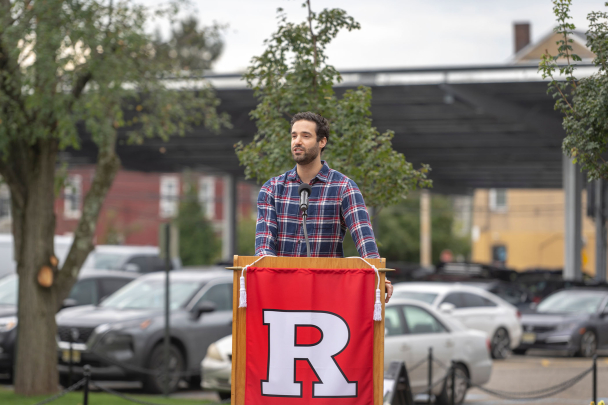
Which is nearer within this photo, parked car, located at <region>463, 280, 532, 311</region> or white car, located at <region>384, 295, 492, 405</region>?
white car, located at <region>384, 295, 492, 405</region>

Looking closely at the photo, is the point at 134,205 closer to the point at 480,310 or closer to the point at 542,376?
the point at 480,310

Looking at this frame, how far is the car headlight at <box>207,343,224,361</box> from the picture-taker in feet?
39.0

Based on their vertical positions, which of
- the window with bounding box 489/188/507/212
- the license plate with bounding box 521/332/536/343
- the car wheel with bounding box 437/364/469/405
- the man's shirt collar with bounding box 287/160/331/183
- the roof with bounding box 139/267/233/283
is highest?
the window with bounding box 489/188/507/212

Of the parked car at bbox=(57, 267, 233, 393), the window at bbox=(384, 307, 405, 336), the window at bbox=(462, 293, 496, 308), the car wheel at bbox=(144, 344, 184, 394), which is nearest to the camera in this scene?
the window at bbox=(384, 307, 405, 336)

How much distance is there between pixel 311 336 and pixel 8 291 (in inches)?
497

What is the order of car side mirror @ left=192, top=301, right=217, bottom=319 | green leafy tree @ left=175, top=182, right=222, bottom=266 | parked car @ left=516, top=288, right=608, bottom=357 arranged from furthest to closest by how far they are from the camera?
green leafy tree @ left=175, top=182, right=222, bottom=266
parked car @ left=516, top=288, right=608, bottom=357
car side mirror @ left=192, top=301, right=217, bottom=319

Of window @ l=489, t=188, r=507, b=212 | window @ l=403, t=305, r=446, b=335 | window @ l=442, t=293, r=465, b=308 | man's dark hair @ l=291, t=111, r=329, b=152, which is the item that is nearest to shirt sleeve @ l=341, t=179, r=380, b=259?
man's dark hair @ l=291, t=111, r=329, b=152

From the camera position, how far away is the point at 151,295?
14219 millimetres

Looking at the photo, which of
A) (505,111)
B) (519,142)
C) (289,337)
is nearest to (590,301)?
(505,111)

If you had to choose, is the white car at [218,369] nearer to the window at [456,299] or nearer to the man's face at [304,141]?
the window at [456,299]

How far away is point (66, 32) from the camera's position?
10.9 m

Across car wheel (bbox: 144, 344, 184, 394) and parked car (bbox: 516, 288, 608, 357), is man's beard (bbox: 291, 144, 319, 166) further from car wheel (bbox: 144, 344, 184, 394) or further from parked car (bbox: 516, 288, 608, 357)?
parked car (bbox: 516, 288, 608, 357)

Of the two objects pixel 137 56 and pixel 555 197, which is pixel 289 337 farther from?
pixel 555 197

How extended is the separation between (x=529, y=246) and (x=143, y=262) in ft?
153
